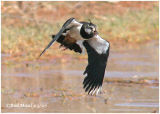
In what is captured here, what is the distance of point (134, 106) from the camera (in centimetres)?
750

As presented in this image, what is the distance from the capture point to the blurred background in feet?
25.7

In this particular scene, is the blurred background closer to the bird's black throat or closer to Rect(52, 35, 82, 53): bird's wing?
Rect(52, 35, 82, 53): bird's wing

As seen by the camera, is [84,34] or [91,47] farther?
[91,47]

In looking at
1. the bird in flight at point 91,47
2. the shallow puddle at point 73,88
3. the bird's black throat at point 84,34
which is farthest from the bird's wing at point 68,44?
the shallow puddle at point 73,88

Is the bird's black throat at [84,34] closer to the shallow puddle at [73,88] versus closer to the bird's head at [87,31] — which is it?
the bird's head at [87,31]

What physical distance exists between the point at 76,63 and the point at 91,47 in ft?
12.5

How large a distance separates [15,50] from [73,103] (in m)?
4.45

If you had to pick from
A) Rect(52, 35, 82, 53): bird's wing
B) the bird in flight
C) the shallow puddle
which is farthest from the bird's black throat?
the shallow puddle

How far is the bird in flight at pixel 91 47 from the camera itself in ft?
24.4

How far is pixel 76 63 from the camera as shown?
1145cm

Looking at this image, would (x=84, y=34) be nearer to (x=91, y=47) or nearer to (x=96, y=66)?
(x=91, y=47)

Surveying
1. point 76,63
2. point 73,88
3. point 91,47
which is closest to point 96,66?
point 91,47

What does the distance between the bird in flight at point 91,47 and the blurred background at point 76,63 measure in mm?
282

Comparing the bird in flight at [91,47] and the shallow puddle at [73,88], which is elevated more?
the bird in flight at [91,47]
